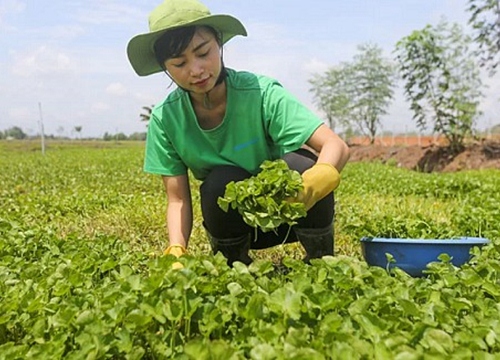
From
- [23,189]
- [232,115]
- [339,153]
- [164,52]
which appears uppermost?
[164,52]

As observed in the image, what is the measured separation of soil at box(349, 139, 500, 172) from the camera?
13906 mm

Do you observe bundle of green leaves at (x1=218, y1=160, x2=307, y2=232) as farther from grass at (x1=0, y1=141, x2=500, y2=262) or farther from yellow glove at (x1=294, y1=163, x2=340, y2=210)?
grass at (x1=0, y1=141, x2=500, y2=262)

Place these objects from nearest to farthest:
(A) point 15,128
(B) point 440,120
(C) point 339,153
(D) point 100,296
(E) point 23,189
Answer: (D) point 100,296, (C) point 339,153, (E) point 23,189, (B) point 440,120, (A) point 15,128

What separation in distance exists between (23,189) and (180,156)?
6.23 metres

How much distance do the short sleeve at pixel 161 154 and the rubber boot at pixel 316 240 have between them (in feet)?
2.14

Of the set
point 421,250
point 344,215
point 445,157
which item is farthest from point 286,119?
point 445,157

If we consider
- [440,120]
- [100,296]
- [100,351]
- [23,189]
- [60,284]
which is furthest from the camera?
[440,120]

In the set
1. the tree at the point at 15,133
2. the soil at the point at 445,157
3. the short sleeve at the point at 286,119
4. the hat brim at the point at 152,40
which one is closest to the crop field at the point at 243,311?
the short sleeve at the point at 286,119

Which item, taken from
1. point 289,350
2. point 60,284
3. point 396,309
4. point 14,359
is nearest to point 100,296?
point 60,284

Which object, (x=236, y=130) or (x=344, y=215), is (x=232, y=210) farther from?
(x=344, y=215)

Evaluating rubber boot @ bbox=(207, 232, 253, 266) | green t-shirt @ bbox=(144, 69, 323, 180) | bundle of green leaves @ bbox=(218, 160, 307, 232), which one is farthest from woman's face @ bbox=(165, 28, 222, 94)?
rubber boot @ bbox=(207, 232, 253, 266)

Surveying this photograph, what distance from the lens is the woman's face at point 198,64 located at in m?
2.32

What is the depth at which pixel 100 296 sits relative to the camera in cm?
174

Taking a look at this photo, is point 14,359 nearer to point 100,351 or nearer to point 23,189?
point 100,351
